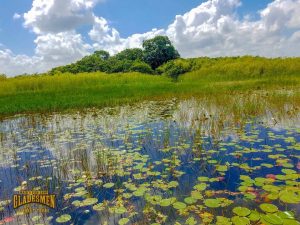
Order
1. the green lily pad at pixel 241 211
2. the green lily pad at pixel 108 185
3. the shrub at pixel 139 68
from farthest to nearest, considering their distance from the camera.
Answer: the shrub at pixel 139 68
the green lily pad at pixel 108 185
the green lily pad at pixel 241 211

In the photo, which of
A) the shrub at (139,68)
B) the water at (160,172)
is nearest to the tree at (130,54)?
the shrub at (139,68)

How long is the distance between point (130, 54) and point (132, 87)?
34.9 m

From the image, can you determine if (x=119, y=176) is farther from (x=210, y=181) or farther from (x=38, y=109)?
(x=38, y=109)

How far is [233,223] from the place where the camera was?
2898mm

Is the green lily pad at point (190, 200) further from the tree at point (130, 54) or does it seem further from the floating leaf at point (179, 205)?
the tree at point (130, 54)

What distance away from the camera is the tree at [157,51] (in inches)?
1972

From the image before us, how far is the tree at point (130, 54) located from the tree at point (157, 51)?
4.10 feet

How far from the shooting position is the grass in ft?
43.2

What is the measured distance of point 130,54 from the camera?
5200 cm

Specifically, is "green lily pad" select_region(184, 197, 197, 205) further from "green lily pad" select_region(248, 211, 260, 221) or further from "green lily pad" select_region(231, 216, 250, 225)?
"green lily pad" select_region(248, 211, 260, 221)

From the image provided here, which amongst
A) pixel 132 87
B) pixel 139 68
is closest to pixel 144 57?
pixel 139 68

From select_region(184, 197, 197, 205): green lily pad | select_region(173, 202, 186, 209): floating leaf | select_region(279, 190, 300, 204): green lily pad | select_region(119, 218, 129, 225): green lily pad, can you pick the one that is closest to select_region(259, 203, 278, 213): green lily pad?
select_region(279, 190, 300, 204): green lily pad

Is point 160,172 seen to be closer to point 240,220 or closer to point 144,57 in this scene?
point 240,220

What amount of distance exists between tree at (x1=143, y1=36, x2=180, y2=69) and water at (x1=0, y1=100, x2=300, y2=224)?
43.4m
